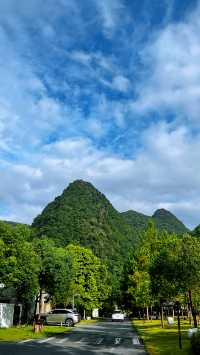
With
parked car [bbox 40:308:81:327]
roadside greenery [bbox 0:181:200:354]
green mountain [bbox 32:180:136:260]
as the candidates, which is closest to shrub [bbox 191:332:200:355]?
roadside greenery [bbox 0:181:200:354]

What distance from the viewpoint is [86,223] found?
136000 millimetres

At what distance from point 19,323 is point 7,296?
340 centimetres

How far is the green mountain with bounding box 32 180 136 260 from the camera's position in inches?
4835

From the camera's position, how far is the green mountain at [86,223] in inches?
4835

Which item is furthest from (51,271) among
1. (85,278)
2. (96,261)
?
(96,261)

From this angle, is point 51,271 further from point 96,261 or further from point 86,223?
point 86,223

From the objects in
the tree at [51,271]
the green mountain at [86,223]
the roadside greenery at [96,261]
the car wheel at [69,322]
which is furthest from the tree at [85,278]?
the green mountain at [86,223]

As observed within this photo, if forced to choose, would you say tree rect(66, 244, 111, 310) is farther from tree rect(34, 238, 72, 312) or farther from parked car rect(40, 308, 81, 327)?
parked car rect(40, 308, 81, 327)

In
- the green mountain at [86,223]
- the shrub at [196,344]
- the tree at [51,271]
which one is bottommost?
the shrub at [196,344]

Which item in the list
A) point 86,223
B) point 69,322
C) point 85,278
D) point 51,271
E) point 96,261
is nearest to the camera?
point 69,322

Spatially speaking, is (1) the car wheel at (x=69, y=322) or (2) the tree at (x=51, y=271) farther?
(2) the tree at (x=51, y=271)

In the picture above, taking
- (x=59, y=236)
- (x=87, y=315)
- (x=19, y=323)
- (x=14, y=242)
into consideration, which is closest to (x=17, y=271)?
(x=14, y=242)

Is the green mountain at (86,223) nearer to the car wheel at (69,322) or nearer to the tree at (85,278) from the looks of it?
the tree at (85,278)

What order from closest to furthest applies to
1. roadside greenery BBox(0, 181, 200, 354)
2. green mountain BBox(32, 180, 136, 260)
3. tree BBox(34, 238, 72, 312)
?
roadside greenery BBox(0, 181, 200, 354), tree BBox(34, 238, 72, 312), green mountain BBox(32, 180, 136, 260)
